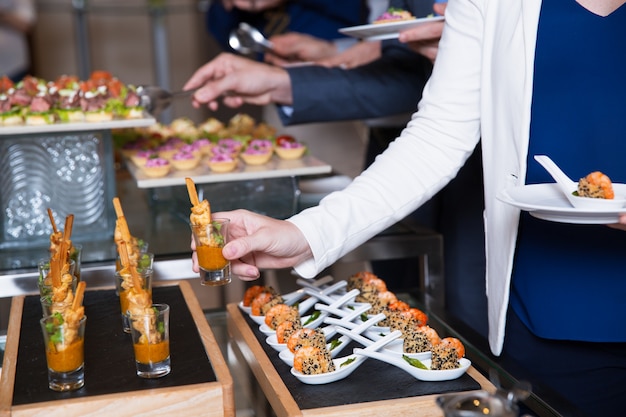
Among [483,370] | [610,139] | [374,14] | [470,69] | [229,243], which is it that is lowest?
[483,370]

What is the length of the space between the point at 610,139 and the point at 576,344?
0.38m

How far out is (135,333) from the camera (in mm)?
A: 1347

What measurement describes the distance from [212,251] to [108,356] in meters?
0.25

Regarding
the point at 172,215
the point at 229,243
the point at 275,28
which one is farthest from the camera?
the point at 275,28

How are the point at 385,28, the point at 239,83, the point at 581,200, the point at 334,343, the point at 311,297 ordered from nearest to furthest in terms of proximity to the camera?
the point at 581,200 → the point at 334,343 → the point at 311,297 → the point at 385,28 → the point at 239,83

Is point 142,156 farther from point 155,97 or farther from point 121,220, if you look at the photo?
point 121,220

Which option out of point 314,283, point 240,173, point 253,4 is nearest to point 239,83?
point 240,173

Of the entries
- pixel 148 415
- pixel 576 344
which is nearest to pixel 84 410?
pixel 148 415

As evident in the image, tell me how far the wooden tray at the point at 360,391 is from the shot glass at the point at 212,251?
16 centimetres

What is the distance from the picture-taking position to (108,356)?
4.77 feet

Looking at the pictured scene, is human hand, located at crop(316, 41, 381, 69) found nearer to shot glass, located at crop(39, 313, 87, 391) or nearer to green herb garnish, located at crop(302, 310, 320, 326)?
green herb garnish, located at crop(302, 310, 320, 326)

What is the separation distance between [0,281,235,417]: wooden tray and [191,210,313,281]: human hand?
0.14 m

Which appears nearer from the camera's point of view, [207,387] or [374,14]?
[207,387]

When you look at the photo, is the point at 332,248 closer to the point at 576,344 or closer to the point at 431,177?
the point at 431,177
